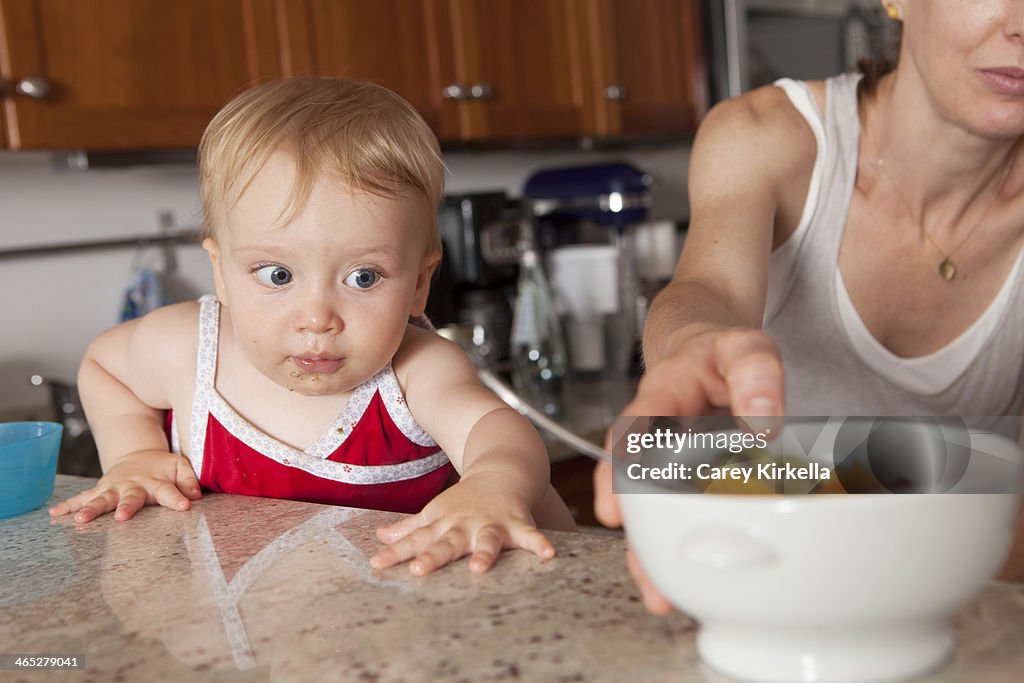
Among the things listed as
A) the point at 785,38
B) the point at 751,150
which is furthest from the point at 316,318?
the point at 785,38

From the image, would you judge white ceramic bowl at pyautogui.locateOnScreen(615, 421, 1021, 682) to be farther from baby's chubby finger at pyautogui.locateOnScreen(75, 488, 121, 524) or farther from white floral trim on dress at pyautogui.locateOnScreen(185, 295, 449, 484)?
white floral trim on dress at pyautogui.locateOnScreen(185, 295, 449, 484)

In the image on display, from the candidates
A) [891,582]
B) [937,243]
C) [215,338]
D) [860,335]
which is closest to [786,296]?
[860,335]

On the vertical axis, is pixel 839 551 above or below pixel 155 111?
below

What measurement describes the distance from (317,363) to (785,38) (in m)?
2.39

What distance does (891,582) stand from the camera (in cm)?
41

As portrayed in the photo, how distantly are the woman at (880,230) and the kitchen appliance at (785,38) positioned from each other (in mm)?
1738

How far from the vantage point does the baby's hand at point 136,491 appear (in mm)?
836

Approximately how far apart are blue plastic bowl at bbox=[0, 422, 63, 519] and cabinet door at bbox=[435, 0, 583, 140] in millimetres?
1618

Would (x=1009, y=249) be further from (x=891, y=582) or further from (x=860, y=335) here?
(x=891, y=582)

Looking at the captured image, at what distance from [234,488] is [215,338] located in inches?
6.6

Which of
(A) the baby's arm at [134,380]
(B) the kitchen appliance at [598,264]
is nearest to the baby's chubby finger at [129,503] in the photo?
(A) the baby's arm at [134,380]

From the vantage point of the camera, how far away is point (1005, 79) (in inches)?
41.3

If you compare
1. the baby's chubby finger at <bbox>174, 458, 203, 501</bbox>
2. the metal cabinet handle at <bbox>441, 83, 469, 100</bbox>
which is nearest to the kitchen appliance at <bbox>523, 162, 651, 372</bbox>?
the metal cabinet handle at <bbox>441, 83, 469, 100</bbox>

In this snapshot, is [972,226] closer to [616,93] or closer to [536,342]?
[536,342]
